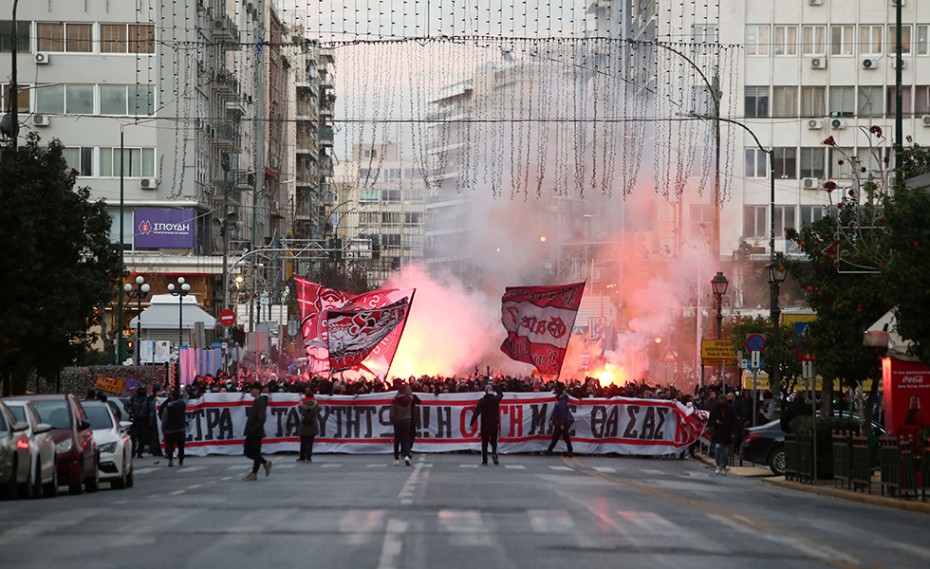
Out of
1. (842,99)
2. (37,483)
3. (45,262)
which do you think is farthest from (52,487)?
(842,99)

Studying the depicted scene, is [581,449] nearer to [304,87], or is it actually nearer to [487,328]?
[487,328]

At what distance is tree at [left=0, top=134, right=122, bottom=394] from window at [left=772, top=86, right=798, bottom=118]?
162 feet

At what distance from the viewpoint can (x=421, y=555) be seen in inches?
518

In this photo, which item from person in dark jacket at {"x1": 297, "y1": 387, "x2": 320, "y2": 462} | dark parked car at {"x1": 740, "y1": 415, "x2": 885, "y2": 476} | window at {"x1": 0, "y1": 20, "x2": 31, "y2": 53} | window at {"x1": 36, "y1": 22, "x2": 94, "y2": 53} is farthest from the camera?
window at {"x1": 36, "y1": 22, "x2": 94, "y2": 53}

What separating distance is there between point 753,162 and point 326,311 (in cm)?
3897

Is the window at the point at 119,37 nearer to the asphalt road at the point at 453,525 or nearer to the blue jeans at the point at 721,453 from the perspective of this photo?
the blue jeans at the point at 721,453

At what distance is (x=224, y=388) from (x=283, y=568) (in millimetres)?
28750

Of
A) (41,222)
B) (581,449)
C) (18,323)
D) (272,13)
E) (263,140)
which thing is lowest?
(581,449)

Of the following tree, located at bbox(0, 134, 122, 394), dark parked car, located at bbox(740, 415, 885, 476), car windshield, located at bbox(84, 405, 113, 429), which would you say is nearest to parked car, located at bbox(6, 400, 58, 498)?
car windshield, located at bbox(84, 405, 113, 429)

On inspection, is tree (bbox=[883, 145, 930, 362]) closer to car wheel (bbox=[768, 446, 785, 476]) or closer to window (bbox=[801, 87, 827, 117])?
car wheel (bbox=[768, 446, 785, 476])

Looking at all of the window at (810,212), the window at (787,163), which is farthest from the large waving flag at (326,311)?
the window at (787,163)

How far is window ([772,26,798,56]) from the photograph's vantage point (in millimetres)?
77188

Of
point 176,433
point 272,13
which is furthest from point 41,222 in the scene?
point 272,13

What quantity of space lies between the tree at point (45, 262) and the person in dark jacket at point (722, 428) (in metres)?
13.0
